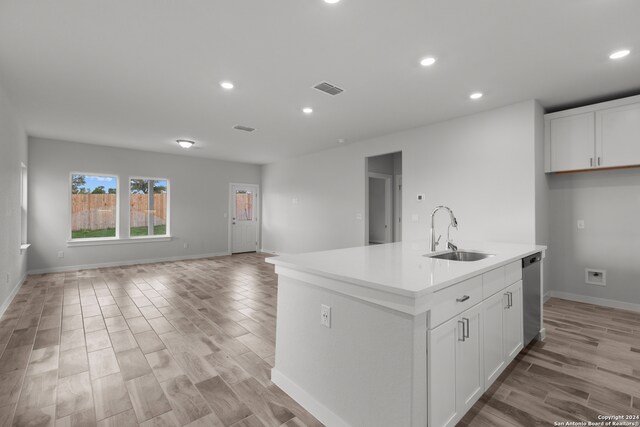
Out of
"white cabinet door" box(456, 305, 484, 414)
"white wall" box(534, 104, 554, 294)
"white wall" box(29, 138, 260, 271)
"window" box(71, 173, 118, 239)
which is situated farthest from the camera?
"window" box(71, 173, 118, 239)

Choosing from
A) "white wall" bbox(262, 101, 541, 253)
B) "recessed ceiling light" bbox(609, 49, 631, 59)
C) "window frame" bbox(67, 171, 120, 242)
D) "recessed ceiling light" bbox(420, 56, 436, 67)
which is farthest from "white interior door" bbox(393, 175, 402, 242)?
"window frame" bbox(67, 171, 120, 242)

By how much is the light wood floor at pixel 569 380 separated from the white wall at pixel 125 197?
727 centimetres

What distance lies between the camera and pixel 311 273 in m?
Answer: 1.83

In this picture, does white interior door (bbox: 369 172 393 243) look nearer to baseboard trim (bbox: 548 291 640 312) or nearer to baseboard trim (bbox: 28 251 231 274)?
baseboard trim (bbox: 548 291 640 312)

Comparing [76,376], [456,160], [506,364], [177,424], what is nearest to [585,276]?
[456,160]

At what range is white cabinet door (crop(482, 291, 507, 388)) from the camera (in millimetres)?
1950

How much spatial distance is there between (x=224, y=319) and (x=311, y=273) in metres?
A: 2.08

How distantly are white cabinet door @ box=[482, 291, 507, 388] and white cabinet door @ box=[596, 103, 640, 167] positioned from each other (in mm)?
2729

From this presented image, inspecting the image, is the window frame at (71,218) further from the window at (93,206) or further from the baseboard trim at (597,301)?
the baseboard trim at (597,301)

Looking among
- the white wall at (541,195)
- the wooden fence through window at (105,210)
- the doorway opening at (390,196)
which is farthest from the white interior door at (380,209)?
the wooden fence through window at (105,210)

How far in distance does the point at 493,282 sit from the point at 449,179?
279 centimetres

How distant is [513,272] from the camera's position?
7.75ft

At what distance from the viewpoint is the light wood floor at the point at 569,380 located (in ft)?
6.06

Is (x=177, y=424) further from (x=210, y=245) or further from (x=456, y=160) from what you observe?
(x=210, y=245)
